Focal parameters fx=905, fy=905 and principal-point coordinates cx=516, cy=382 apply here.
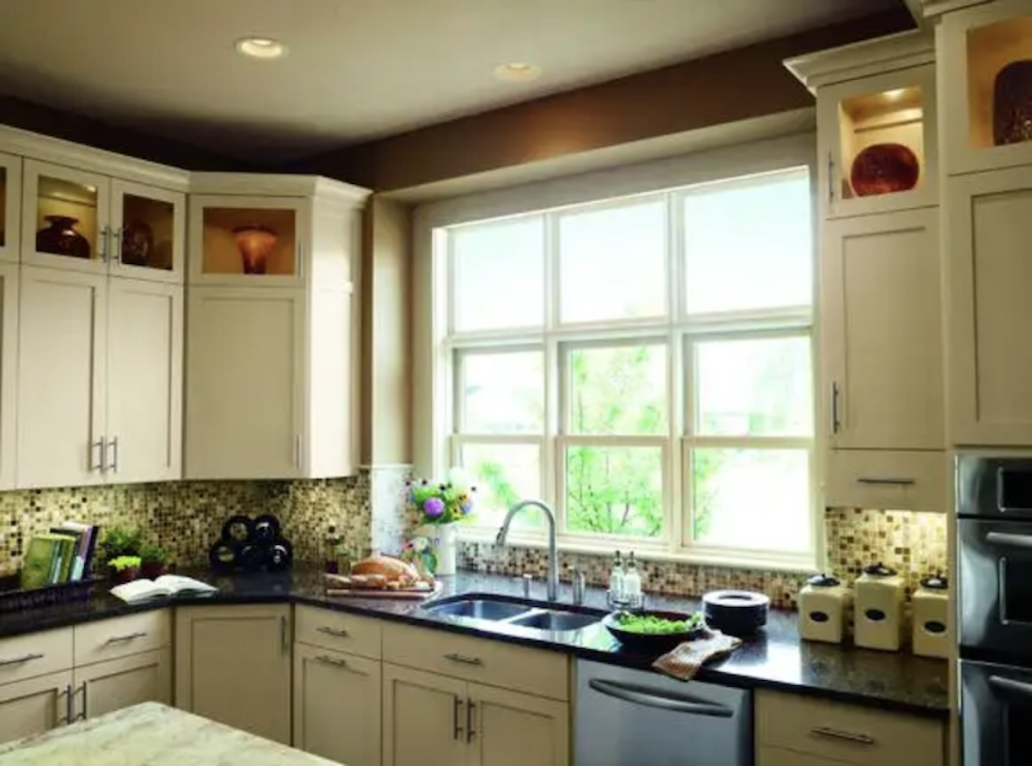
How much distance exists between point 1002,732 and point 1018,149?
4.27 ft

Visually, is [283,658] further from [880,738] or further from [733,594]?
[880,738]

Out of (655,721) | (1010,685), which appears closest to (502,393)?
(655,721)

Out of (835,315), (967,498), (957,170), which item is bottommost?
(967,498)

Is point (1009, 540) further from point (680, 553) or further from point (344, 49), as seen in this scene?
point (344, 49)

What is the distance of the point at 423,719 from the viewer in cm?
302

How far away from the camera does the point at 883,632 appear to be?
258cm

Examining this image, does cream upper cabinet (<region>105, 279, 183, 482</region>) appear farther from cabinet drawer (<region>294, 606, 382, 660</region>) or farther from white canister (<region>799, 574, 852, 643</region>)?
white canister (<region>799, 574, 852, 643</region>)

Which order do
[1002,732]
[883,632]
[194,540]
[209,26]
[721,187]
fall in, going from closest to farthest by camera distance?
1. [1002,732]
2. [883,632]
3. [209,26]
4. [721,187]
5. [194,540]

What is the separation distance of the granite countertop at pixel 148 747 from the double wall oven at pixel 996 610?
141 cm

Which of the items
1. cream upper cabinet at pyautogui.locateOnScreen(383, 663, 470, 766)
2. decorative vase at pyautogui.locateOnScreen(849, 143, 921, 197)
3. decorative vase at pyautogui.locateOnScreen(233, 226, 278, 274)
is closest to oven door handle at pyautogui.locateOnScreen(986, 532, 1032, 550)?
decorative vase at pyautogui.locateOnScreen(849, 143, 921, 197)

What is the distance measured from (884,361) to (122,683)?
277 cm

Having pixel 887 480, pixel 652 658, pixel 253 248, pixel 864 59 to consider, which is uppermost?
pixel 864 59

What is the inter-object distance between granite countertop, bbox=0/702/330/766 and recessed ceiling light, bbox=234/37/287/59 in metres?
2.12

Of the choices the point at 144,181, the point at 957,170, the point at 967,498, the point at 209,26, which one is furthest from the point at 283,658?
the point at 957,170
